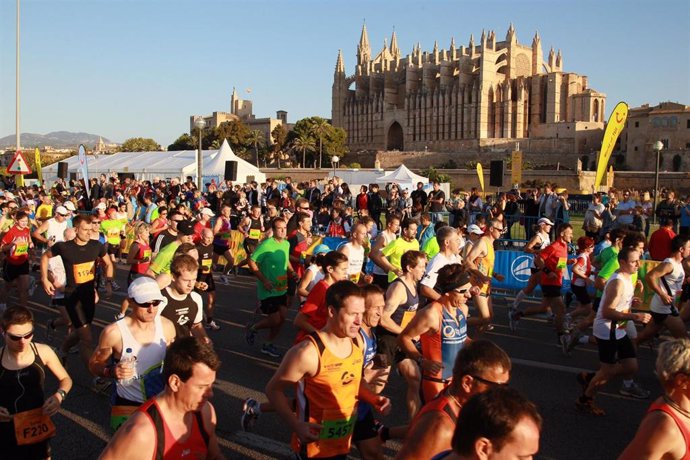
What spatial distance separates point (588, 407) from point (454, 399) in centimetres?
388

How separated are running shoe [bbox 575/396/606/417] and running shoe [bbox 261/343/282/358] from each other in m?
3.52

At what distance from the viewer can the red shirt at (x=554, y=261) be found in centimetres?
927

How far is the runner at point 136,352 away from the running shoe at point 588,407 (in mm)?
4081

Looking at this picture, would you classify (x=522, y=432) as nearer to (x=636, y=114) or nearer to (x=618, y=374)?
(x=618, y=374)

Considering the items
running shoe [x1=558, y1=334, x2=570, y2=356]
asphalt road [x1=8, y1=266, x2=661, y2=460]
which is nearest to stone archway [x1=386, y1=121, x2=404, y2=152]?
asphalt road [x1=8, y1=266, x2=661, y2=460]

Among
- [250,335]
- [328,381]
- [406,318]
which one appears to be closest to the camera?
[328,381]

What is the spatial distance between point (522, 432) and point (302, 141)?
89.9 meters

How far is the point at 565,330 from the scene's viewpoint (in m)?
8.77

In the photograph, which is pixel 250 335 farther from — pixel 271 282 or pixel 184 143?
pixel 184 143

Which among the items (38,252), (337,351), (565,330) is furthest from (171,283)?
(38,252)

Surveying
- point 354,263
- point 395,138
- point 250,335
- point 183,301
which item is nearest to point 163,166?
point 250,335

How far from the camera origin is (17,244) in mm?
9539

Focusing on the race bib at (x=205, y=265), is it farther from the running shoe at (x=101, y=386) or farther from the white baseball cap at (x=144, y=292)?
the white baseball cap at (x=144, y=292)

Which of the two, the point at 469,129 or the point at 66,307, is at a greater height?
the point at 469,129
